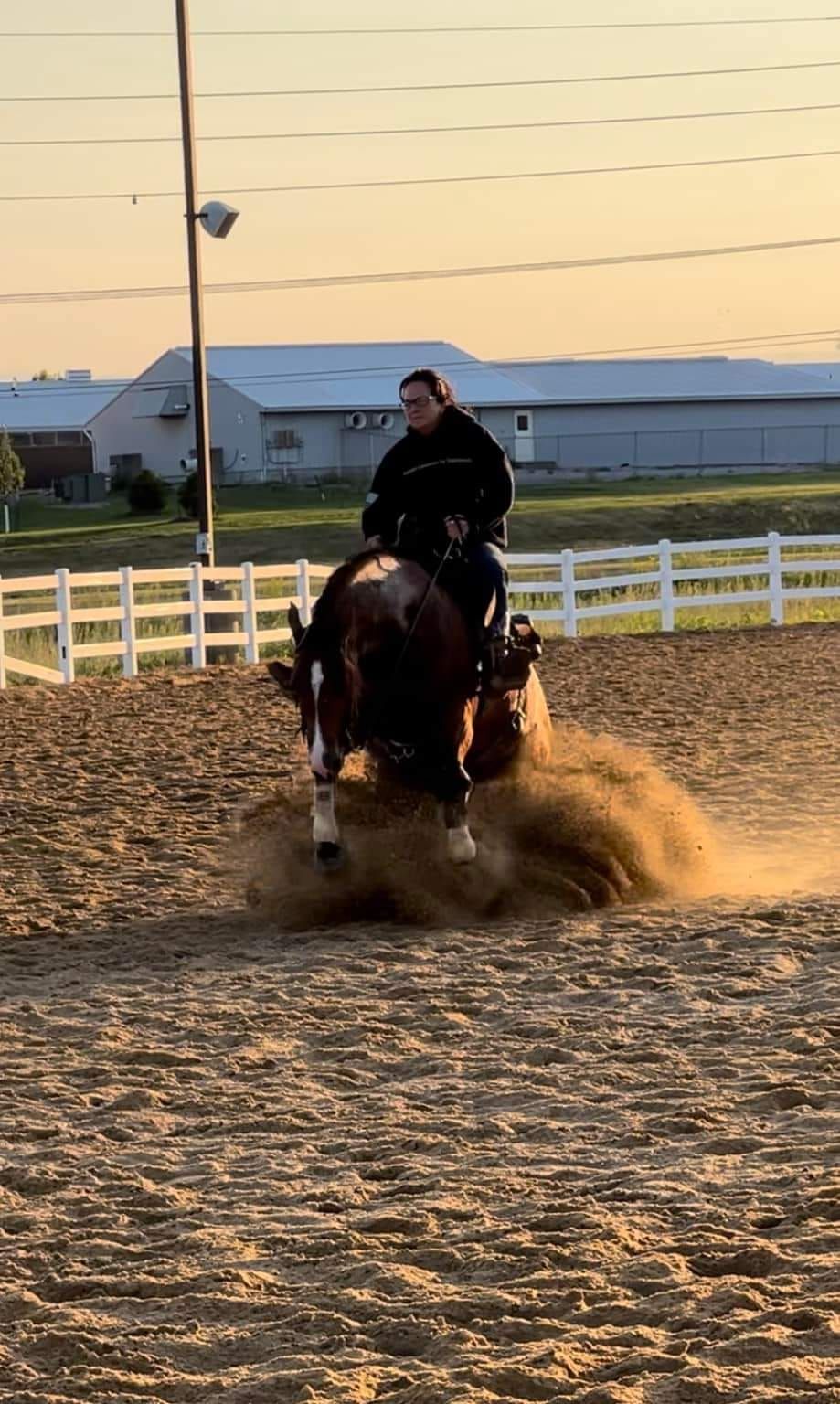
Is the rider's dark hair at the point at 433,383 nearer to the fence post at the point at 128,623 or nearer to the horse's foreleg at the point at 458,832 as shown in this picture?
the horse's foreleg at the point at 458,832

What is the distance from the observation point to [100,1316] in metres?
4.52

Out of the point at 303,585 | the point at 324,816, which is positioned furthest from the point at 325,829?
the point at 303,585

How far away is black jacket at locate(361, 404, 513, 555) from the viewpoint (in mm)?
9180

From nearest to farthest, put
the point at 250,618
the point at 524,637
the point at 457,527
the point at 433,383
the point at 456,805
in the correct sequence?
the point at 456,805 < the point at 457,527 < the point at 433,383 < the point at 524,637 < the point at 250,618

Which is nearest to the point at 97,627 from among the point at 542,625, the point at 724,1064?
the point at 542,625

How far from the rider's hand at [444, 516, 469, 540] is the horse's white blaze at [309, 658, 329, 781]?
1088mm

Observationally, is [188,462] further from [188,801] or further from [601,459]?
[188,801]

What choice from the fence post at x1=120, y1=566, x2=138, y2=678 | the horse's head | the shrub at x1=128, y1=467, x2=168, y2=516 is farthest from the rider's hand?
the shrub at x1=128, y1=467, x2=168, y2=516

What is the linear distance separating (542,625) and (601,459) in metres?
56.9

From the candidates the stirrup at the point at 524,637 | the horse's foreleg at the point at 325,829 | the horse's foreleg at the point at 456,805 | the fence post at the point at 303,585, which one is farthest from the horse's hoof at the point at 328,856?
the fence post at the point at 303,585

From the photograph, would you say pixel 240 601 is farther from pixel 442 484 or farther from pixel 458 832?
pixel 458 832

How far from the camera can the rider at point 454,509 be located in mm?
9039

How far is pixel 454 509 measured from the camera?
9.21 m

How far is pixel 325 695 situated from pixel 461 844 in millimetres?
1126
